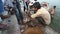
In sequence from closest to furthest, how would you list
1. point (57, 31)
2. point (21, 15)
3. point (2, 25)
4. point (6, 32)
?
point (2, 25), point (6, 32), point (21, 15), point (57, 31)

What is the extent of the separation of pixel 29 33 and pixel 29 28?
0.05 metres

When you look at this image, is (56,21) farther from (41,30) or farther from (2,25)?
(41,30)

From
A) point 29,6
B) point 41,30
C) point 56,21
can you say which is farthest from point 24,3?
point 41,30

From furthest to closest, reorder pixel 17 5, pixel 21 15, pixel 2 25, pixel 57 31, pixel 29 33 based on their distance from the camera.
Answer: pixel 57 31
pixel 21 15
pixel 17 5
pixel 2 25
pixel 29 33

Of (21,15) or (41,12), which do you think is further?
(21,15)

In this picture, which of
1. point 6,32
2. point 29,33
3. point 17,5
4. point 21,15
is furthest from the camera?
point 21,15

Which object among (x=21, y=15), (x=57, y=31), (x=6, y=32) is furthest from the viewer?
(x=57, y=31)

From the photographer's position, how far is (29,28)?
5.71ft

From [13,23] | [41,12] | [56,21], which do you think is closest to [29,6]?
[56,21]

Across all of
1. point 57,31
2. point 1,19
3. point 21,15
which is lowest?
point 57,31

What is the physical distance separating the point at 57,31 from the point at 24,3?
100cm

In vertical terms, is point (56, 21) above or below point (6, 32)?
below

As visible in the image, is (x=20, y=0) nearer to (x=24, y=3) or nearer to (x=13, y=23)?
(x=24, y=3)

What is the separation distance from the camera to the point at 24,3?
400 centimetres
